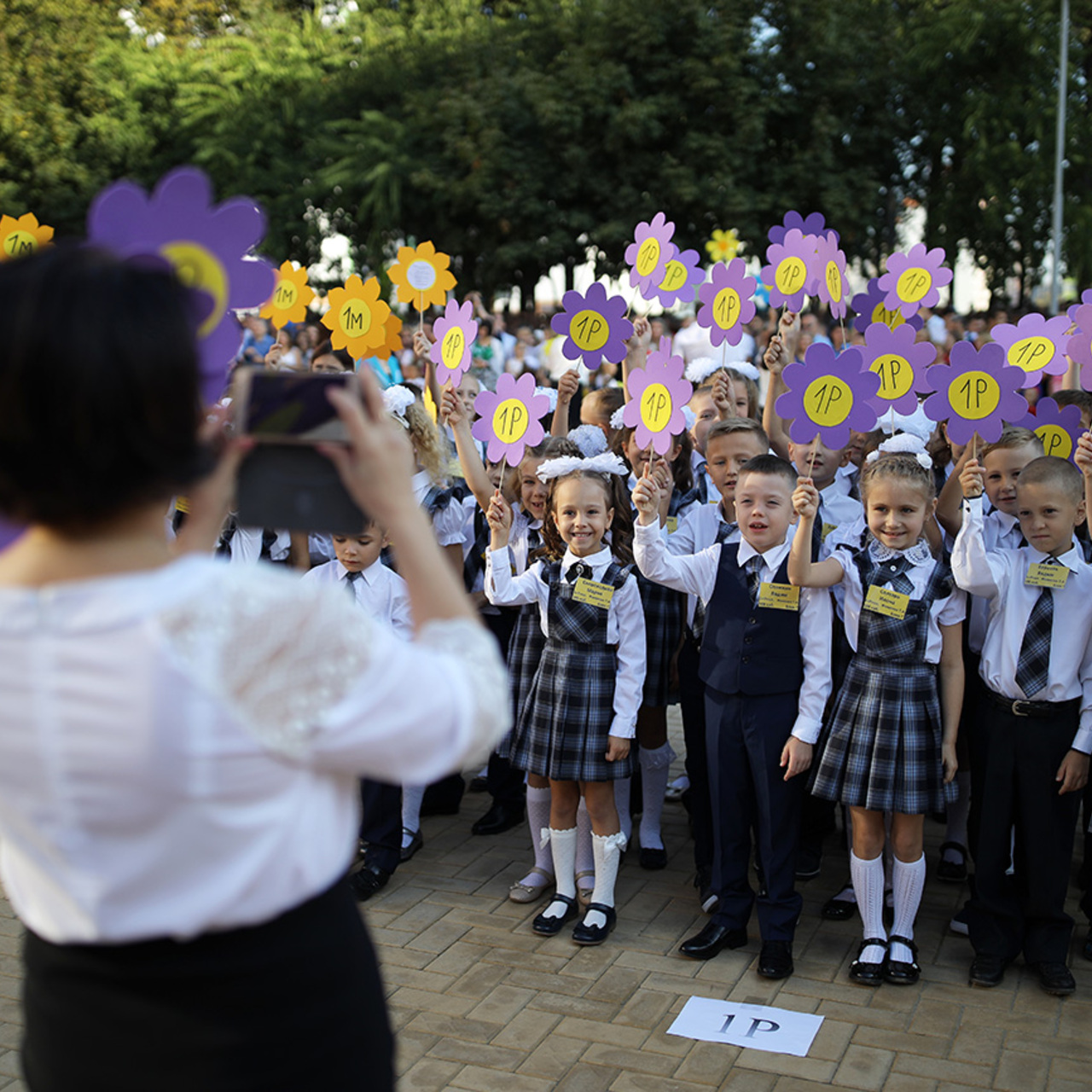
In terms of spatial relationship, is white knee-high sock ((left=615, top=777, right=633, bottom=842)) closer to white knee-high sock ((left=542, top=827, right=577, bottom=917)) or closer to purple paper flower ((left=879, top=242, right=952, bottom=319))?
white knee-high sock ((left=542, top=827, right=577, bottom=917))

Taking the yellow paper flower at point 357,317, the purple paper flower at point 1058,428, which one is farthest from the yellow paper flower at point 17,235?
the purple paper flower at point 1058,428

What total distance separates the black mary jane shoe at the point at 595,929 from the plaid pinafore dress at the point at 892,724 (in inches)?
33.5

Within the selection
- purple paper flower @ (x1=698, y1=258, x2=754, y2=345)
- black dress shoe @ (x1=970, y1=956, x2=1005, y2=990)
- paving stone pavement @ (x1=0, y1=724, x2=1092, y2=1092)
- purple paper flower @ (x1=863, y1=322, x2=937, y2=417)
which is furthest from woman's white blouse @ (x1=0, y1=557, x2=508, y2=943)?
purple paper flower @ (x1=698, y1=258, x2=754, y2=345)

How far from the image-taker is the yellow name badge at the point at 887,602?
3729 mm

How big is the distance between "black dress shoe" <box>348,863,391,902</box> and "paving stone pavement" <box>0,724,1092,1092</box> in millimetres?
54

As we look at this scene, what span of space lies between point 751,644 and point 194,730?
9.25 feet

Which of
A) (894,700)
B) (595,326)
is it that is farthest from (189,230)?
(595,326)

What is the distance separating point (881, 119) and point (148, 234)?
2471 centimetres

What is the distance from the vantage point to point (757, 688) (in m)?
3.81

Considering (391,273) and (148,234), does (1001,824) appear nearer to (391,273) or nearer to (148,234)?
(148,234)

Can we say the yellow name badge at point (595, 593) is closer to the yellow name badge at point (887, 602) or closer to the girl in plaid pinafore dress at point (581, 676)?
the girl in plaid pinafore dress at point (581, 676)

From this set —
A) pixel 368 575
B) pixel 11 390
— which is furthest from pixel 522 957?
pixel 11 390

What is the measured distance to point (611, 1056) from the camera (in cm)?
323

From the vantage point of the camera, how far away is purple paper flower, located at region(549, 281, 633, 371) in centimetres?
531
